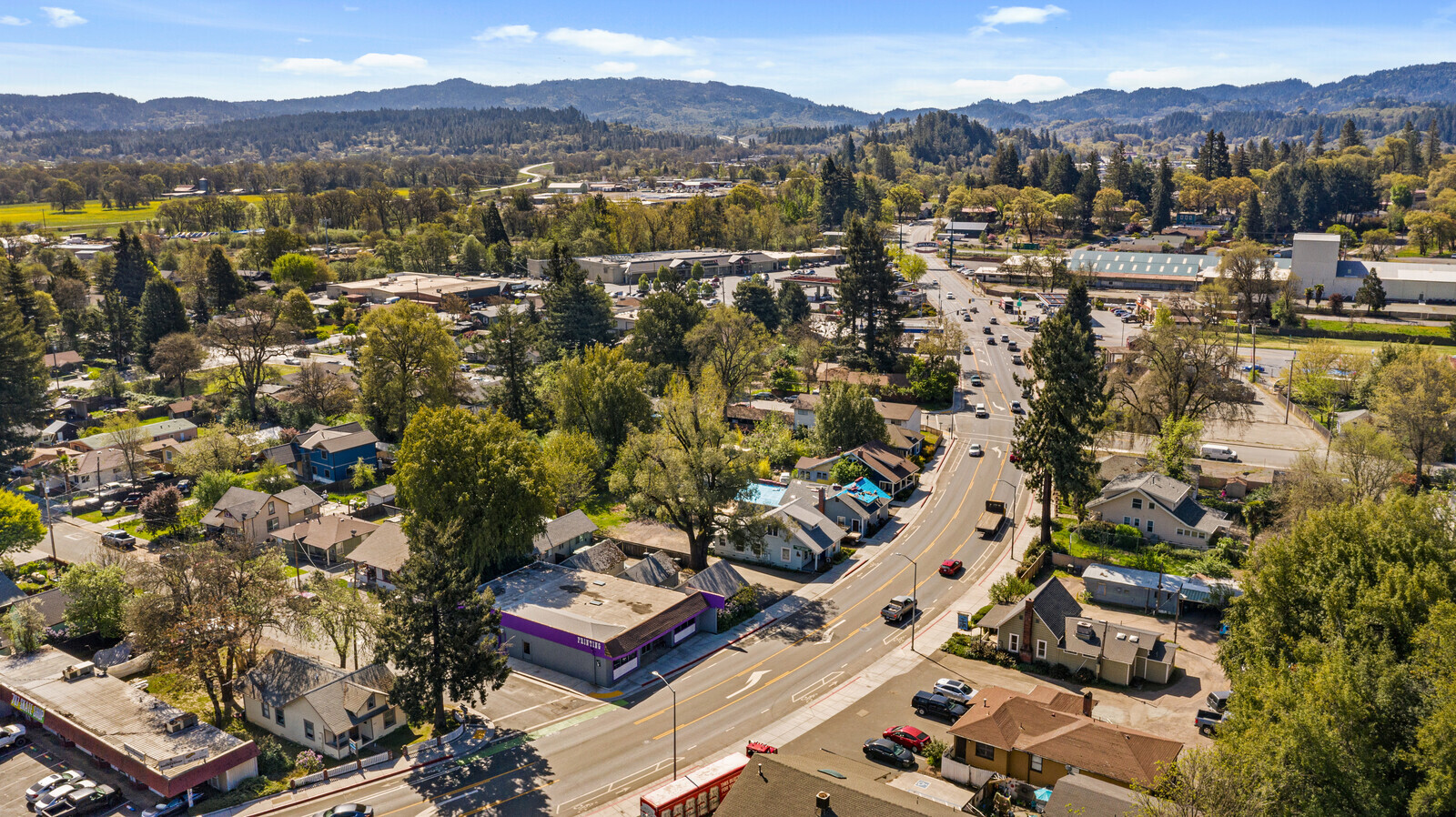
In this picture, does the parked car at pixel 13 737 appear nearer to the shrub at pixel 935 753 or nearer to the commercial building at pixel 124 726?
the commercial building at pixel 124 726

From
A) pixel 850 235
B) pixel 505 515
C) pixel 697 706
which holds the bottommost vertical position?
pixel 697 706

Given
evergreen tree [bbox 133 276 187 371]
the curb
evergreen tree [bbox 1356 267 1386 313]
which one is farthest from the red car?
evergreen tree [bbox 1356 267 1386 313]

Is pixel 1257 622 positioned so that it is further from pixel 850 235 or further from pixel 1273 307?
pixel 1273 307

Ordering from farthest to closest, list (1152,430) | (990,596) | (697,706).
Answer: (1152,430) < (990,596) < (697,706)

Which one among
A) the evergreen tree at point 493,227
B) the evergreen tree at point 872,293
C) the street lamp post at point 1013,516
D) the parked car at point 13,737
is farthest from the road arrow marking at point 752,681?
the evergreen tree at point 493,227

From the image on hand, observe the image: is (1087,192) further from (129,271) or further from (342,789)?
(342,789)

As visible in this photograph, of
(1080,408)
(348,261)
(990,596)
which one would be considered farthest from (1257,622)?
(348,261)

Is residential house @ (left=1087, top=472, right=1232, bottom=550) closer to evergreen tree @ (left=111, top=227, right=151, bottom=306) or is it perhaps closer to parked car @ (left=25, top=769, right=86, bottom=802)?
parked car @ (left=25, top=769, right=86, bottom=802)
